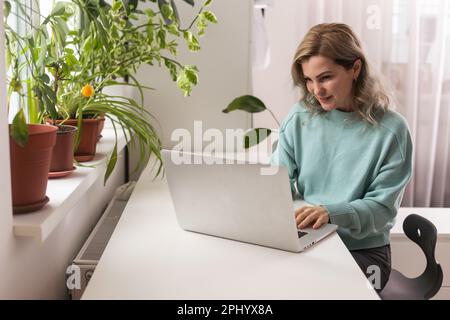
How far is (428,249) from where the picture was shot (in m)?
1.56

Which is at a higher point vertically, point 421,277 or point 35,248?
point 35,248

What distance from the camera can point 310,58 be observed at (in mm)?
1672

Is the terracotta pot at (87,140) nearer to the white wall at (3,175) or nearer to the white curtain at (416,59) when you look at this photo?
the white wall at (3,175)

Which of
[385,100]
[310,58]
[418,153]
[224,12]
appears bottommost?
[418,153]

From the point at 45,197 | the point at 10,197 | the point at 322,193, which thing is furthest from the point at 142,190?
the point at 10,197

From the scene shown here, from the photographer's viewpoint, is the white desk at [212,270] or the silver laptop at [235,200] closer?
the white desk at [212,270]

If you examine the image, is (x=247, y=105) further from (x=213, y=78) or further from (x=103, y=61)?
(x=213, y=78)

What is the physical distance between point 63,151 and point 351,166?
0.83 m

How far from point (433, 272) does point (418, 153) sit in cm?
193

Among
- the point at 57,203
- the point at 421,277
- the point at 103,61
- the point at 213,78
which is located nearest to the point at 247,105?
the point at 57,203

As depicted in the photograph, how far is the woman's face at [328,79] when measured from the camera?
1.65 meters

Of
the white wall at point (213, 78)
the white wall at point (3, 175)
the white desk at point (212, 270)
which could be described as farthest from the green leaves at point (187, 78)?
the white wall at point (213, 78)

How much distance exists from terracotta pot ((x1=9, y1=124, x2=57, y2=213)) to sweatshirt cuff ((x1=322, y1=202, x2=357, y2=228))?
743mm
